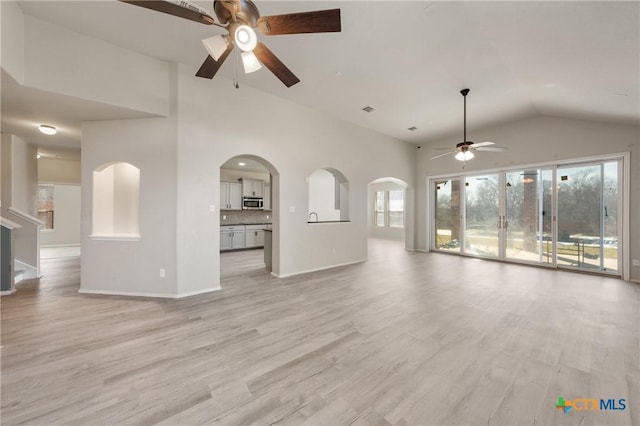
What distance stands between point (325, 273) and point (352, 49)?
3.91m

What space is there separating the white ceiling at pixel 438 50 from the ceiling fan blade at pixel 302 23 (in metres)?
0.88

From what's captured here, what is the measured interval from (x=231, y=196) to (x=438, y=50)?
6.80m

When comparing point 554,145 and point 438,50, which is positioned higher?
point 438,50

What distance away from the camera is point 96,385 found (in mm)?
1818

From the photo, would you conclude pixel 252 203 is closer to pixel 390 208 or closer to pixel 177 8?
pixel 390 208

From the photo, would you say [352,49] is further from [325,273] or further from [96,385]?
[96,385]

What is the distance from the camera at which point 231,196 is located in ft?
26.1

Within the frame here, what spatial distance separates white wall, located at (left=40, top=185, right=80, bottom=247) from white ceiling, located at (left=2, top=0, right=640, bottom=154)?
662 cm

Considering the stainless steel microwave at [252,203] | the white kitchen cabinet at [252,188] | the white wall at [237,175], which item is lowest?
the stainless steel microwave at [252,203]

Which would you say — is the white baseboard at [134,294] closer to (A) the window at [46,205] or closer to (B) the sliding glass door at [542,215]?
(B) the sliding glass door at [542,215]

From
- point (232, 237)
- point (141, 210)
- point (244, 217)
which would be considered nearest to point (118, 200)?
point (141, 210)

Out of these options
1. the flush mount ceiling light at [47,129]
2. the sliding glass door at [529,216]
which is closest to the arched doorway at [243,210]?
the flush mount ceiling light at [47,129]

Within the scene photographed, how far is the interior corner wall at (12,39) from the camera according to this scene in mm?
2381

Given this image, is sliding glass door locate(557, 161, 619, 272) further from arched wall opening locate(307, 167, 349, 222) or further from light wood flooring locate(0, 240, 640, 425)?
arched wall opening locate(307, 167, 349, 222)
